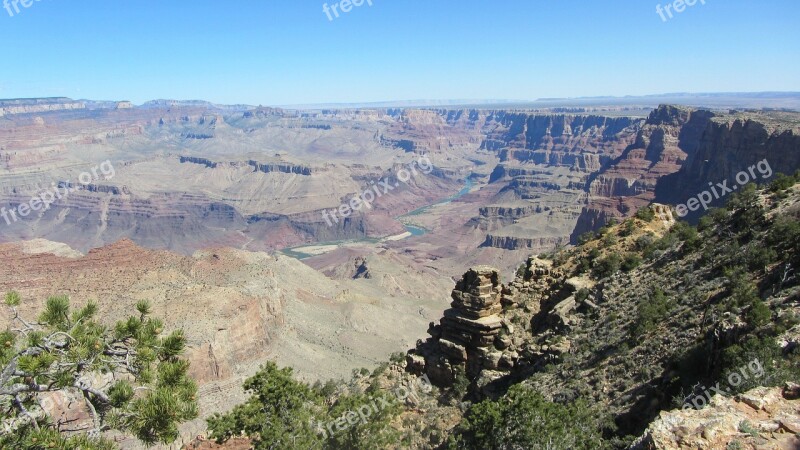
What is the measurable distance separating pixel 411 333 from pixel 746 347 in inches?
3394

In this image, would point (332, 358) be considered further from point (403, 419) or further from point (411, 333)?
point (403, 419)

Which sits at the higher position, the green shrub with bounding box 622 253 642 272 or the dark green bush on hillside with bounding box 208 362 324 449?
the green shrub with bounding box 622 253 642 272

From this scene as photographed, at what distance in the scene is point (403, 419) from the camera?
91.1ft

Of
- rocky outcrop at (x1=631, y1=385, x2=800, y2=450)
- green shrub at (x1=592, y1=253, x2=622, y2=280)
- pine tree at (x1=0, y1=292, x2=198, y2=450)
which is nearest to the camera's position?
pine tree at (x1=0, y1=292, x2=198, y2=450)

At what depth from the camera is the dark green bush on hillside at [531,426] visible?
16547 millimetres

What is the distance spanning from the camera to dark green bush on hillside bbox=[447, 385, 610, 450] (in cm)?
1655

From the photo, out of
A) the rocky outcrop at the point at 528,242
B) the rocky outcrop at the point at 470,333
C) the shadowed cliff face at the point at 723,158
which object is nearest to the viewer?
the rocky outcrop at the point at 470,333

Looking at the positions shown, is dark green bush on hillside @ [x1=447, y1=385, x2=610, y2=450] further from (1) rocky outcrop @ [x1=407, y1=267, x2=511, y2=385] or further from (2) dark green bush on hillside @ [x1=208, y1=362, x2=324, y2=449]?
(1) rocky outcrop @ [x1=407, y1=267, x2=511, y2=385]

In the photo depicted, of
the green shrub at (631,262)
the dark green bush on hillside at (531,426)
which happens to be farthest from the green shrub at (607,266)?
the dark green bush on hillside at (531,426)

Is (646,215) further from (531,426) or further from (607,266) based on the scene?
(531,426)

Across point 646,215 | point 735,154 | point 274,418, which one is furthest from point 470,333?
point 735,154

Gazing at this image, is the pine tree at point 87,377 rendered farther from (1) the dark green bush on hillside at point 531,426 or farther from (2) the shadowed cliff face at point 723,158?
(2) the shadowed cliff face at point 723,158

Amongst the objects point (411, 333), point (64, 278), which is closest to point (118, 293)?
point (64, 278)

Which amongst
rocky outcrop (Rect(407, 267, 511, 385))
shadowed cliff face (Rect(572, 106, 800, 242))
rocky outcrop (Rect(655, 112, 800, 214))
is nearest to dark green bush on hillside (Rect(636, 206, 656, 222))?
rocky outcrop (Rect(407, 267, 511, 385))
